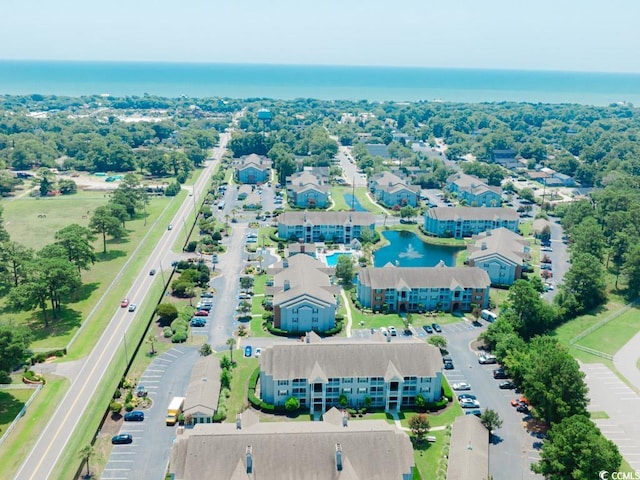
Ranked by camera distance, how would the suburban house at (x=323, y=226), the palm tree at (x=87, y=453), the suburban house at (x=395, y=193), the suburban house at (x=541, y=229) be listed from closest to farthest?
the palm tree at (x=87, y=453) < the suburban house at (x=323, y=226) < the suburban house at (x=541, y=229) < the suburban house at (x=395, y=193)

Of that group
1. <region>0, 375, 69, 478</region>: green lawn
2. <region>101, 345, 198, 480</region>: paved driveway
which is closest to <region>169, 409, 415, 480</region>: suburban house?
<region>101, 345, 198, 480</region>: paved driveway

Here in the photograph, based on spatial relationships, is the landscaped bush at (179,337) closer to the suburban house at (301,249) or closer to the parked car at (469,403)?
the suburban house at (301,249)

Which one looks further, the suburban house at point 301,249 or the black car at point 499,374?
the suburban house at point 301,249

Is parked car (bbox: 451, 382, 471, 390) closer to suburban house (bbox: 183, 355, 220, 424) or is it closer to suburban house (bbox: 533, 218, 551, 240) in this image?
suburban house (bbox: 183, 355, 220, 424)

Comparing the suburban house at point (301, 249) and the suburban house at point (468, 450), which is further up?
the suburban house at point (301, 249)

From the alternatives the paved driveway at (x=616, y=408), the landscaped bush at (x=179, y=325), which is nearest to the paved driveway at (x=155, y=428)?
the landscaped bush at (x=179, y=325)

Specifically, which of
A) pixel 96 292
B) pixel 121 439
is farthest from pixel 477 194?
pixel 121 439

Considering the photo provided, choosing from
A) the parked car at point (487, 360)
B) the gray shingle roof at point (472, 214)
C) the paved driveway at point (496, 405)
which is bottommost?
the paved driveway at point (496, 405)

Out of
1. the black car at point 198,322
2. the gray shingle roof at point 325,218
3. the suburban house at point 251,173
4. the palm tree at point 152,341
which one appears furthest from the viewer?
the suburban house at point 251,173
